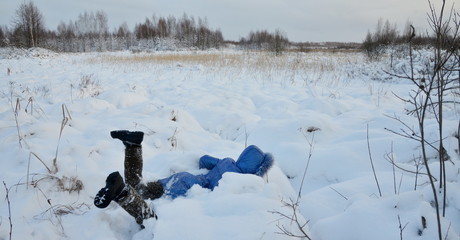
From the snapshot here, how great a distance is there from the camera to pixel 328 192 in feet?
5.72

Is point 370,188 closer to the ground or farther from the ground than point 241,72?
closer to the ground

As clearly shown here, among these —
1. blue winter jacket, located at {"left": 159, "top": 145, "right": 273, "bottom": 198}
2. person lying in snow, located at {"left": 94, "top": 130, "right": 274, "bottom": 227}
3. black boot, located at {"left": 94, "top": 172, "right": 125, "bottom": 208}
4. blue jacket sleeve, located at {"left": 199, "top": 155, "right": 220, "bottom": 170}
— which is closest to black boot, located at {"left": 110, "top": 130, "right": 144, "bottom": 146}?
person lying in snow, located at {"left": 94, "top": 130, "right": 274, "bottom": 227}

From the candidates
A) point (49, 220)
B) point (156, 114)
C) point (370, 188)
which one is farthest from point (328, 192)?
point (156, 114)

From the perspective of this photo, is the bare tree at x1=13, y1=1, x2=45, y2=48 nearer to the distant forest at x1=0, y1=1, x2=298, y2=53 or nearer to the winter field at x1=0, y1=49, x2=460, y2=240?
the distant forest at x1=0, y1=1, x2=298, y2=53

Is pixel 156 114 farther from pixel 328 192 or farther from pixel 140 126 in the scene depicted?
pixel 328 192

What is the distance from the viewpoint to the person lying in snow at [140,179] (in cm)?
105

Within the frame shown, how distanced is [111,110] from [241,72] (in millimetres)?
4692

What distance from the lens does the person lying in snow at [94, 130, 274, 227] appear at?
1.05m

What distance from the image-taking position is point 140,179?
4.84 ft

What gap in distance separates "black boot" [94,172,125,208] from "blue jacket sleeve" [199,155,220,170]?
93 centimetres

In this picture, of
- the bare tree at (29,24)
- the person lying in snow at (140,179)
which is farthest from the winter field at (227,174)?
the bare tree at (29,24)

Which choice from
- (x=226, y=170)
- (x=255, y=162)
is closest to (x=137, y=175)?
(x=226, y=170)

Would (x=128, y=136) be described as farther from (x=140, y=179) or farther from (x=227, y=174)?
(x=227, y=174)

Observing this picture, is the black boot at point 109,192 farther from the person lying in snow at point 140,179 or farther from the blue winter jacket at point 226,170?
the blue winter jacket at point 226,170
